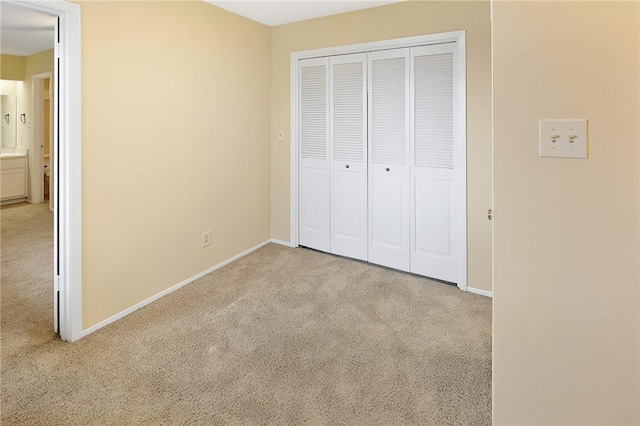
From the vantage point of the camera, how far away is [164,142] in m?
3.02

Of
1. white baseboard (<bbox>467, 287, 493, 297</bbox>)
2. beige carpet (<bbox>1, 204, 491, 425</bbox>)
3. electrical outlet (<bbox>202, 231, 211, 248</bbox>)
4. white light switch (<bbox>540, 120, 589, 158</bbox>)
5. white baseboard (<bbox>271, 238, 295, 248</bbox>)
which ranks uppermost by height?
white light switch (<bbox>540, 120, 589, 158</bbox>)

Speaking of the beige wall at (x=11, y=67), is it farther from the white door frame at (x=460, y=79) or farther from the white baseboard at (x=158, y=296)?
the white door frame at (x=460, y=79)

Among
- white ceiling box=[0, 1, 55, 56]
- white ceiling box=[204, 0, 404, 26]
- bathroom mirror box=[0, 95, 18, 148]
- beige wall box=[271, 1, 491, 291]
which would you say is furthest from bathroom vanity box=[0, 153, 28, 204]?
beige wall box=[271, 1, 491, 291]

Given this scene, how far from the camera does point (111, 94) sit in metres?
2.57

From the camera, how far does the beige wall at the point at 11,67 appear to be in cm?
609

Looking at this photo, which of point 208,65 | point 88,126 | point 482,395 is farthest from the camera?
point 208,65

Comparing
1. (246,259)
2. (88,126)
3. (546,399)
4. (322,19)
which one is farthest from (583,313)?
(322,19)

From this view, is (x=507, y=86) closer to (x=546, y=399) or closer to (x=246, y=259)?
(x=546, y=399)

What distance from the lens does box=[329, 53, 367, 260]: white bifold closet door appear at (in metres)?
3.73

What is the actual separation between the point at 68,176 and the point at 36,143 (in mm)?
5081

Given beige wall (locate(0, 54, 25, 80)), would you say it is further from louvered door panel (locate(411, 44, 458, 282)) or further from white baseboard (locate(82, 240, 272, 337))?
louvered door panel (locate(411, 44, 458, 282))

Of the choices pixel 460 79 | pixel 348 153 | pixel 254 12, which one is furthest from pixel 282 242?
pixel 460 79

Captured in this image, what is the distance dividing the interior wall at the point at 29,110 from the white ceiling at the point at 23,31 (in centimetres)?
15

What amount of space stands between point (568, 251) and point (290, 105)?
132 inches
